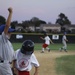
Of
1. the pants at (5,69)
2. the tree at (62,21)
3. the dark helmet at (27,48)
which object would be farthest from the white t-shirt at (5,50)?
the tree at (62,21)

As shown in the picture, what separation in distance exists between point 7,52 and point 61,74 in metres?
7.76

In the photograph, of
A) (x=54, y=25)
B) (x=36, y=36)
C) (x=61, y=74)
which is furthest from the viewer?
(x=54, y=25)

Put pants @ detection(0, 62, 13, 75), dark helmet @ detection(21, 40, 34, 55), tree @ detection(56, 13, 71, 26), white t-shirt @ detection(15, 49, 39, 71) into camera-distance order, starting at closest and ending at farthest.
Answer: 1. dark helmet @ detection(21, 40, 34, 55)
2. white t-shirt @ detection(15, 49, 39, 71)
3. pants @ detection(0, 62, 13, 75)
4. tree @ detection(56, 13, 71, 26)

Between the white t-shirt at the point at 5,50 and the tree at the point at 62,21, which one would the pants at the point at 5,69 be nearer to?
the white t-shirt at the point at 5,50

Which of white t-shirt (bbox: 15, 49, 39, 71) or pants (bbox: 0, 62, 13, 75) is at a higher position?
white t-shirt (bbox: 15, 49, 39, 71)

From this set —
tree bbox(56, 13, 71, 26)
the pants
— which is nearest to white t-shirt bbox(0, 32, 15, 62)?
the pants

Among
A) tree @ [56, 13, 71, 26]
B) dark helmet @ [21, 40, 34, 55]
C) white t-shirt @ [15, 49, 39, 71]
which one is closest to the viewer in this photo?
dark helmet @ [21, 40, 34, 55]

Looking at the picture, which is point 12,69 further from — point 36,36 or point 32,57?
point 36,36

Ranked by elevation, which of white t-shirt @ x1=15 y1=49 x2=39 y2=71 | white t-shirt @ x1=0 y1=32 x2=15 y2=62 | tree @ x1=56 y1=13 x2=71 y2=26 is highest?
white t-shirt @ x1=0 y1=32 x2=15 y2=62

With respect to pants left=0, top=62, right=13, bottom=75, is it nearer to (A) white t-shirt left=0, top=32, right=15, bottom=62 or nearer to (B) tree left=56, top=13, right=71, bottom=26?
(A) white t-shirt left=0, top=32, right=15, bottom=62

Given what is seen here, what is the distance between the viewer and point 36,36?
52.2 meters

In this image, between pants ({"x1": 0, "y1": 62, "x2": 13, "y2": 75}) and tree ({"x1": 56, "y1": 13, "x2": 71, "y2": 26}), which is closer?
pants ({"x1": 0, "y1": 62, "x2": 13, "y2": 75})

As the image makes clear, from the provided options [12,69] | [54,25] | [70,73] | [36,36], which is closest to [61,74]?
[70,73]

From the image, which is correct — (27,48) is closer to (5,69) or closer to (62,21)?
(5,69)
